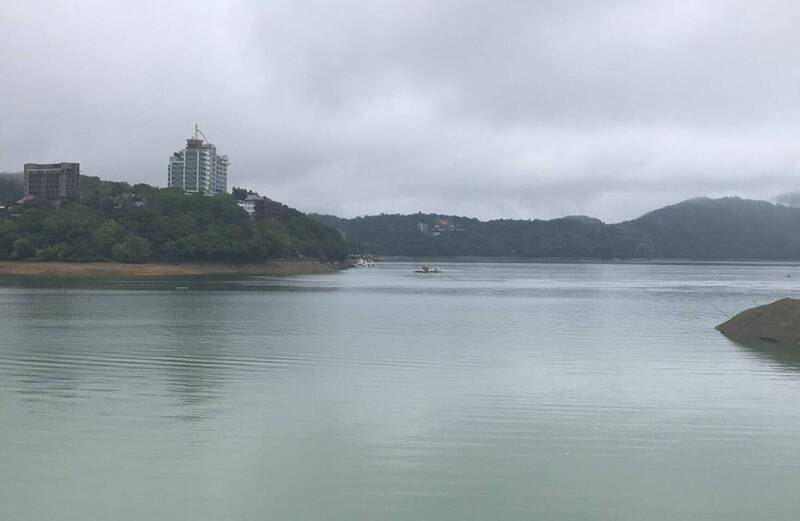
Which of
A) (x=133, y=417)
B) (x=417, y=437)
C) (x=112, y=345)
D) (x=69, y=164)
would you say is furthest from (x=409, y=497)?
(x=69, y=164)

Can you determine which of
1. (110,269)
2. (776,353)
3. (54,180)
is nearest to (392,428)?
(776,353)

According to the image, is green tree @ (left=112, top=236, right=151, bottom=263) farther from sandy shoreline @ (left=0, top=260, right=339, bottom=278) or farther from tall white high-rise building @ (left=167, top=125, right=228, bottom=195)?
tall white high-rise building @ (left=167, top=125, right=228, bottom=195)

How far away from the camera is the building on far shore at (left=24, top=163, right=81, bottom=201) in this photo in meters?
125

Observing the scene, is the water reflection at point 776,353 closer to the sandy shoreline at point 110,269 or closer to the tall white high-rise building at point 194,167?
the sandy shoreline at point 110,269

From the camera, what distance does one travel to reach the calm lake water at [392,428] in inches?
308

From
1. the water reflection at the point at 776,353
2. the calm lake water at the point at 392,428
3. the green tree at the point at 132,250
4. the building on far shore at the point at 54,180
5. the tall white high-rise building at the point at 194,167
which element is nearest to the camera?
the calm lake water at the point at 392,428

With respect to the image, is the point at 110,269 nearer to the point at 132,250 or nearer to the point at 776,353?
the point at 132,250

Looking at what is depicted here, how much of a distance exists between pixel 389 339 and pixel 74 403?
11.8m

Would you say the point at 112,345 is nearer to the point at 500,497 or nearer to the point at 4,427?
the point at 4,427

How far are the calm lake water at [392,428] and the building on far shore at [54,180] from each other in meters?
112

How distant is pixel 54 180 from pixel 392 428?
130592 mm

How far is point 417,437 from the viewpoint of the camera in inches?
409

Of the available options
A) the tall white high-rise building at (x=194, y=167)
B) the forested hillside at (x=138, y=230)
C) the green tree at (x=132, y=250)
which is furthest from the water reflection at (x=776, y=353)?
the tall white high-rise building at (x=194, y=167)

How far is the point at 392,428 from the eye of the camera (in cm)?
1088
